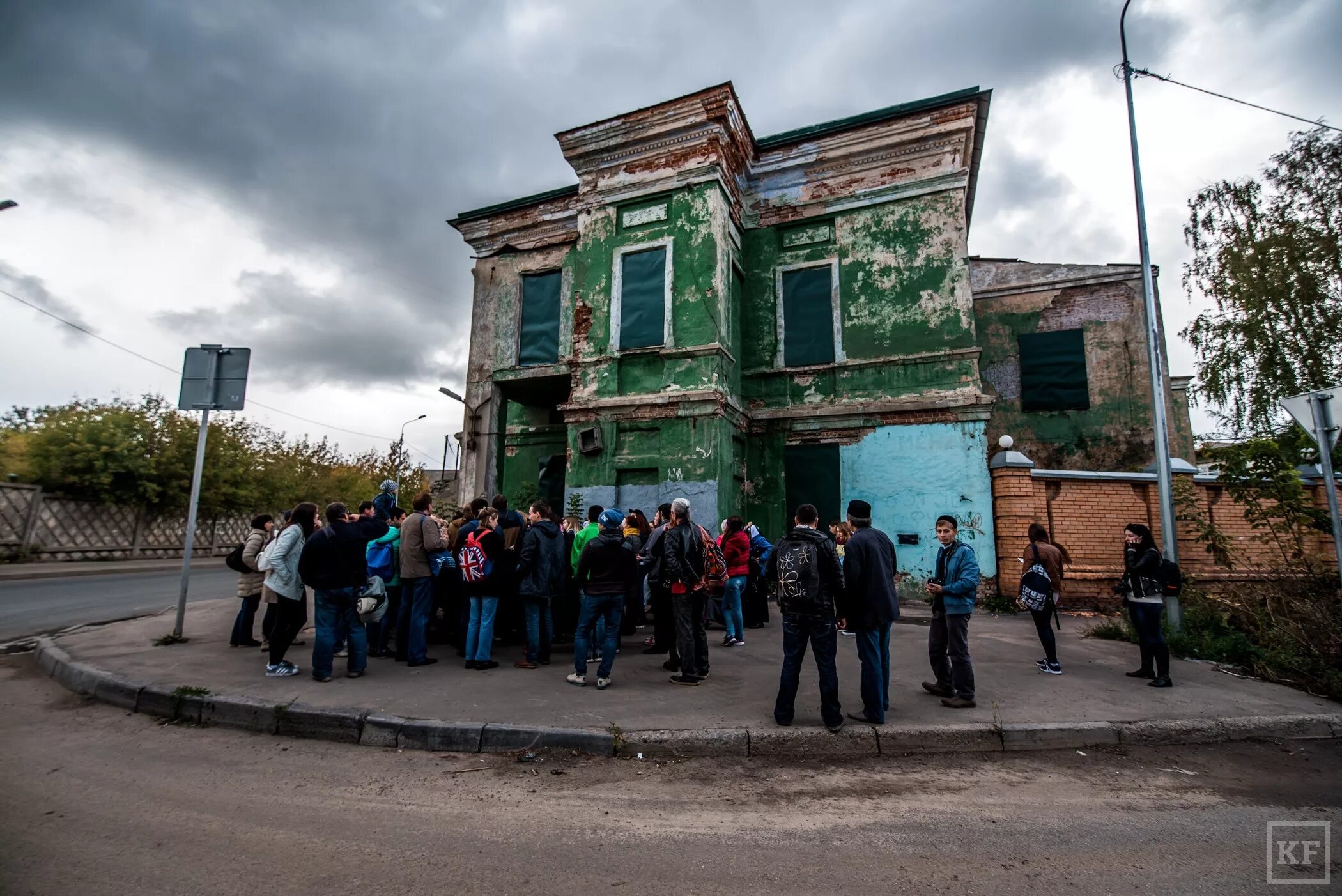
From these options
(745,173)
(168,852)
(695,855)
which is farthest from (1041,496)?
(168,852)

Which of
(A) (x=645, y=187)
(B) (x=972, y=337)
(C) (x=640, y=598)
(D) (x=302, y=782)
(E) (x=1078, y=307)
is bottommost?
(D) (x=302, y=782)

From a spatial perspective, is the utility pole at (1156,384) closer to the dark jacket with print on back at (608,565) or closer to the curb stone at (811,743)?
the curb stone at (811,743)

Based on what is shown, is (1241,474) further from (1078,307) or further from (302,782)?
(302,782)

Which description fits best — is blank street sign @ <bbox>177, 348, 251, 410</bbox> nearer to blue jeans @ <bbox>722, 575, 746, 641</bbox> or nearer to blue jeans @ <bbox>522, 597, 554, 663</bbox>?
blue jeans @ <bbox>522, 597, 554, 663</bbox>

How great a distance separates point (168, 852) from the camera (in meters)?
2.97

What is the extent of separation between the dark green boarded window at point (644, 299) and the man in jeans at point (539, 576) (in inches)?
239

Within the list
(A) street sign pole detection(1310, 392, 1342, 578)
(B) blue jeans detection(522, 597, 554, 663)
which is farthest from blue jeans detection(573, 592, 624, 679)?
(A) street sign pole detection(1310, 392, 1342, 578)

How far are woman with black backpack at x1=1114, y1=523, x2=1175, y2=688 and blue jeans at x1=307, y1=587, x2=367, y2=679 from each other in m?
8.14

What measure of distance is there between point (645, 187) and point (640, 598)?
8606mm

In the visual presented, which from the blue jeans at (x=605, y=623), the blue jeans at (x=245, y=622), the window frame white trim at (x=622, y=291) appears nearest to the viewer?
the blue jeans at (x=605, y=623)

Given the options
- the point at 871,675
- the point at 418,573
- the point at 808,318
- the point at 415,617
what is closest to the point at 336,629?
the point at 415,617

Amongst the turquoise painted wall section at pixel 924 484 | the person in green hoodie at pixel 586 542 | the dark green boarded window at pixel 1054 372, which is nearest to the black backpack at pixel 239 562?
the person in green hoodie at pixel 586 542

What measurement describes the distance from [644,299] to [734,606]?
685cm

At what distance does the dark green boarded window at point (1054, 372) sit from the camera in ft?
48.4
